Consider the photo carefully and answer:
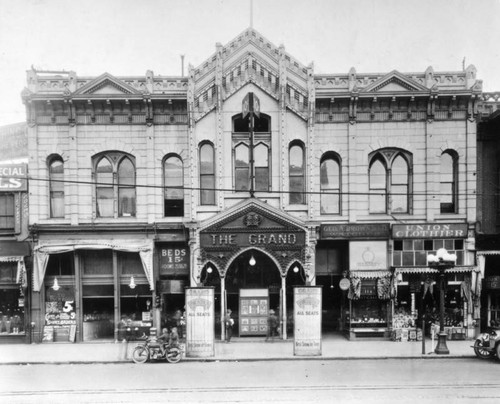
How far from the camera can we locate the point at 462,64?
25688mm

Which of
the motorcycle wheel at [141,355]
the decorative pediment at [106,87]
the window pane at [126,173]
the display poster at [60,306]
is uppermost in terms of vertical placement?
the decorative pediment at [106,87]

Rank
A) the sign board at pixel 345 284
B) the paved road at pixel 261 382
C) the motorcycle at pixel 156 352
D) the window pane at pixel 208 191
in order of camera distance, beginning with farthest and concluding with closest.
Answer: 1. the window pane at pixel 208 191
2. the sign board at pixel 345 284
3. the motorcycle at pixel 156 352
4. the paved road at pixel 261 382

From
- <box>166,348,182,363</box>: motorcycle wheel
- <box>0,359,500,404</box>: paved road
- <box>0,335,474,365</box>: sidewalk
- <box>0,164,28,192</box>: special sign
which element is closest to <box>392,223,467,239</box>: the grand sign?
<box>0,335,474,365</box>: sidewalk

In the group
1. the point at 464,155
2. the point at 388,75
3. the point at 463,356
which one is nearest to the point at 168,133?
the point at 388,75

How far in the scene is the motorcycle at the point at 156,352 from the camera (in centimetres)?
1719

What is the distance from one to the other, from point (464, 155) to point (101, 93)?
1659 cm

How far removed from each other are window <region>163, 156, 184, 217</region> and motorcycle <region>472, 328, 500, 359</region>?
43.0 ft

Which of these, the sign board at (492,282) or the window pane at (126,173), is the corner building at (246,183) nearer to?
the window pane at (126,173)

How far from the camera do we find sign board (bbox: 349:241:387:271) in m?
21.9

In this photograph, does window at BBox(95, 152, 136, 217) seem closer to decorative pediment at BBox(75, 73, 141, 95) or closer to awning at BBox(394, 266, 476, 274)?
decorative pediment at BBox(75, 73, 141, 95)

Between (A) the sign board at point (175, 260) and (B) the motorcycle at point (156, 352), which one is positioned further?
(A) the sign board at point (175, 260)

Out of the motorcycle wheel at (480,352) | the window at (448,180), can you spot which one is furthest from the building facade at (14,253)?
the window at (448,180)

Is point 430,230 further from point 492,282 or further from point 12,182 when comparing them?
point 12,182

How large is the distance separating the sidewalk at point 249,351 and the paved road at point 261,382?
63cm
